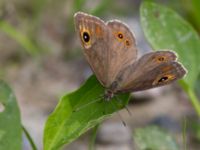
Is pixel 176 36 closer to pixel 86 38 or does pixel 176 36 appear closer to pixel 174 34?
pixel 174 34

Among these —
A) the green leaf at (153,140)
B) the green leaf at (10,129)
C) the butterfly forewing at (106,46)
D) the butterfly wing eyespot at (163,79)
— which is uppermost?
the butterfly forewing at (106,46)

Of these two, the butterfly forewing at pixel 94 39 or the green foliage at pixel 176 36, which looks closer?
the butterfly forewing at pixel 94 39

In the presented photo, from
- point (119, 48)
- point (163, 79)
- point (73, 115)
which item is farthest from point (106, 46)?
point (73, 115)

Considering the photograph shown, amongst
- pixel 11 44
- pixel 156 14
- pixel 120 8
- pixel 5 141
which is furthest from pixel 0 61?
pixel 5 141

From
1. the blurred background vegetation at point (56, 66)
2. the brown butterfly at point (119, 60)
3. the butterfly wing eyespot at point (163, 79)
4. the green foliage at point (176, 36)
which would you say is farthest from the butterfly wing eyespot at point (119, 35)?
the blurred background vegetation at point (56, 66)

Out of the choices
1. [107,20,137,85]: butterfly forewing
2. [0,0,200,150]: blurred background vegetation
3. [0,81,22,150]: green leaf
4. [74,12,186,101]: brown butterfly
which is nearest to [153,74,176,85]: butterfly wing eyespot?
[74,12,186,101]: brown butterfly

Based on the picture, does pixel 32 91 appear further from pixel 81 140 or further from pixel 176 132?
pixel 176 132

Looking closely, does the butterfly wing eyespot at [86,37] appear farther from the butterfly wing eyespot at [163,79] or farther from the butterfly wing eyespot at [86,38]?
the butterfly wing eyespot at [163,79]
